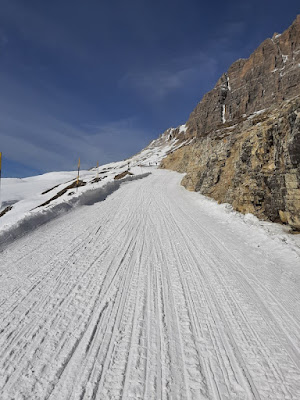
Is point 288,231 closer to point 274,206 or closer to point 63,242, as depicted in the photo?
point 274,206

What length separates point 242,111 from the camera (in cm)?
10969

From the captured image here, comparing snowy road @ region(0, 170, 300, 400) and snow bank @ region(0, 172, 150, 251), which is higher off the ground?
snow bank @ region(0, 172, 150, 251)

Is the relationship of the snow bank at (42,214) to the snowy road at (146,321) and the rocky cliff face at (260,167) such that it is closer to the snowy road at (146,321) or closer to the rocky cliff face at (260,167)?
the snowy road at (146,321)

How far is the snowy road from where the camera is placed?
6.75ft

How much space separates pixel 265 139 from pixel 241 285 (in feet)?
28.4

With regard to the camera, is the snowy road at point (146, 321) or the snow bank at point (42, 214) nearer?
the snowy road at point (146, 321)

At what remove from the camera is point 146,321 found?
2.92m

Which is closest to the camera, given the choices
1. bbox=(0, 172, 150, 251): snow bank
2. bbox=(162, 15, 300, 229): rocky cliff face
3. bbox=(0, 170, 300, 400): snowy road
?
bbox=(0, 170, 300, 400): snowy road

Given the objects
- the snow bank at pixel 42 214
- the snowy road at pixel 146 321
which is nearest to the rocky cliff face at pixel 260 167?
the snowy road at pixel 146 321

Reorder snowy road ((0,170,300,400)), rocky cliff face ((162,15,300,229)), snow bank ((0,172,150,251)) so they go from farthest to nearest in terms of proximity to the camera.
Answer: rocky cliff face ((162,15,300,229)) → snow bank ((0,172,150,251)) → snowy road ((0,170,300,400))

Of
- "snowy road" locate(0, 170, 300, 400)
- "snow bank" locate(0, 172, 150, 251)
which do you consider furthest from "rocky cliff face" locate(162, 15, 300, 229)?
"snow bank" locate(0, 172, 150, 251)

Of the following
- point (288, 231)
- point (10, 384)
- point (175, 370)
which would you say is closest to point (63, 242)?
point (10, 384)

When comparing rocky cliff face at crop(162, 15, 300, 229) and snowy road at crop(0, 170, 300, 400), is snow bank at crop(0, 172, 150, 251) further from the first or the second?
rocky cliff face at crop(162, 15, 300, 229)

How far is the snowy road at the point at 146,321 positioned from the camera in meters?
2.06
